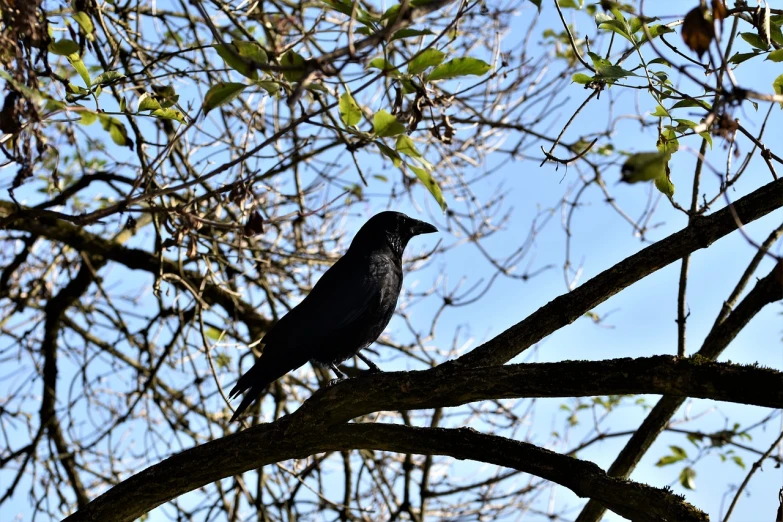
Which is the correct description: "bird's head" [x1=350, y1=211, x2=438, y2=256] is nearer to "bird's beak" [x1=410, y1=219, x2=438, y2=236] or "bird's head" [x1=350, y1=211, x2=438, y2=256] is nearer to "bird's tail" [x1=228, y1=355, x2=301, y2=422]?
"bird's beak" [x1=410, y1=219, x2=438, y2=236]

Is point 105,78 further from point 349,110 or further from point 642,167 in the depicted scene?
point 642,167

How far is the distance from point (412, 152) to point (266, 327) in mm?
3526

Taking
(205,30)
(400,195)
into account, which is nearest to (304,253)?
(400,195)

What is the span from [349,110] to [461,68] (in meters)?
0.39

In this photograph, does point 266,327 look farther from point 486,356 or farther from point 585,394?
point 585,394

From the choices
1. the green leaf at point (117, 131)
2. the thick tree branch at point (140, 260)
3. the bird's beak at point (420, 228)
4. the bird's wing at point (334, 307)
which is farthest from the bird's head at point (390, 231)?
the green leaf at point (117, 131)

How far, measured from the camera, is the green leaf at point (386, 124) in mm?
2371

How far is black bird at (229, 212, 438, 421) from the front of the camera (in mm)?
4191

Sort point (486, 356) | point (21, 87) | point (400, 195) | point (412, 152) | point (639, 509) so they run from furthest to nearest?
point (400, 195) < point (486, 356) < point (412, 152) < point (639, 509) < point (21, 87)

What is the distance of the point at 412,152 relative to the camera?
2.62 m

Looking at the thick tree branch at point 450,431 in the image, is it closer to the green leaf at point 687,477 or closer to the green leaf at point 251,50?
the green leaf at point 251,50

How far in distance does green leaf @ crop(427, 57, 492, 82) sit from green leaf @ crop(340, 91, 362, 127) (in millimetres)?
285

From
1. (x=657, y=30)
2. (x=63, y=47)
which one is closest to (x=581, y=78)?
(x=657, y=30)

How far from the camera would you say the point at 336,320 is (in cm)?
444
